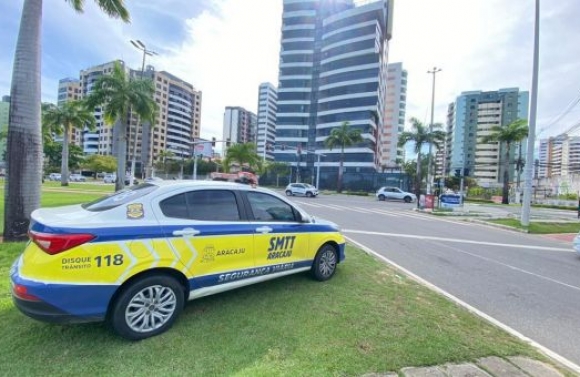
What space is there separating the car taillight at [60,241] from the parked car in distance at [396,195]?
36207mm

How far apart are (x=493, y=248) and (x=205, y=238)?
9.71 meters

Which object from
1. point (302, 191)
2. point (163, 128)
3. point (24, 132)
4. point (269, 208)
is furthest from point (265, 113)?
point (269, 208)

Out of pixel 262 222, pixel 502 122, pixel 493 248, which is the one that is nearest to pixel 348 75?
pixel 502 122

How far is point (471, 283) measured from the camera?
5.91 meters

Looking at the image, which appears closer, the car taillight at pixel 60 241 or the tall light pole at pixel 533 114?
the car taillight at pixel 60 241

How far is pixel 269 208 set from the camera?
15.0 ft

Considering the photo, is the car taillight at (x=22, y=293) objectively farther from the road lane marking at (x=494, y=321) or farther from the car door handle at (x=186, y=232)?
the road lane marking at (x=494, y=321)

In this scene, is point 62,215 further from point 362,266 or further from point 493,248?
point 493,248

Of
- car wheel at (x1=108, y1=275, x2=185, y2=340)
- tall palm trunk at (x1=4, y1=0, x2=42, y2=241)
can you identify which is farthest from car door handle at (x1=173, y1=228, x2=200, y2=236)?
tall palm trunk at (x1=4, y1=0, x2=42, y2=241)

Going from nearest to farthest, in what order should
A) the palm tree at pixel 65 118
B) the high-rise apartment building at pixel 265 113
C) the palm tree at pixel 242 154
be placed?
the palm tree at pixel 65 118, the palm tree at pixel 242 154, the high-rise apartment building at pixel 265 113

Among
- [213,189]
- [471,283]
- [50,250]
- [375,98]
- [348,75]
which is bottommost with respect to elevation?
[471,283]

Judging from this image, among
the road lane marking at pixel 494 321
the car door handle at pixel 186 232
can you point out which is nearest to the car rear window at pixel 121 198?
the car door handle at pixel 186 232

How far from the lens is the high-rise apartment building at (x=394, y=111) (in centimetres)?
10706

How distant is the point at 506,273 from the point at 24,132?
1104 cm
